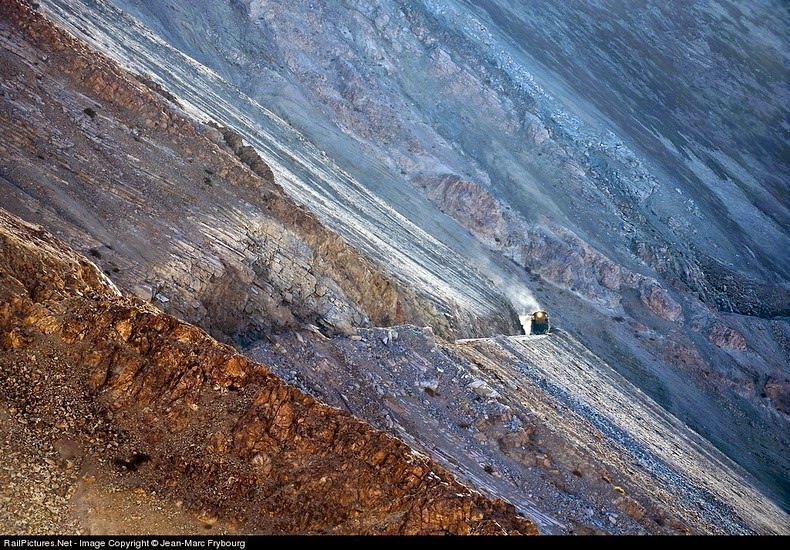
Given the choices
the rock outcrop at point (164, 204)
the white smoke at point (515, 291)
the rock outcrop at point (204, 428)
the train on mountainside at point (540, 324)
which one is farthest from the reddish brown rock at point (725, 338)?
the rock outcrop at point (204, 428)

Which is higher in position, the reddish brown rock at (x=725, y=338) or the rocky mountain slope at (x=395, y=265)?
the reddish brown rock at (x=725, y=338)

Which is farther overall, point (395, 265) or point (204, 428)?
point (395, 265)

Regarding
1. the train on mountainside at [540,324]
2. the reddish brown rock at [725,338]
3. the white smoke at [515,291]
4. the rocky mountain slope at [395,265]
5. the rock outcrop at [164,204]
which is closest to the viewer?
the rocky mountain slope at [395,265]

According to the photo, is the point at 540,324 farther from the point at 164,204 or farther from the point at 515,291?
the point at 164,204

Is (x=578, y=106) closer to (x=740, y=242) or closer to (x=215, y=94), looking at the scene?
(x=740, y=242)

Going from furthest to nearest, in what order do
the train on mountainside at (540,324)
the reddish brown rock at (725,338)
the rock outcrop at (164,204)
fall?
the reddish brown rock at (725,338), the train on mountainside at (540,324), the rock outcrop at (164,204)

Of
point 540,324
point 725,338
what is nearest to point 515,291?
point 540,324

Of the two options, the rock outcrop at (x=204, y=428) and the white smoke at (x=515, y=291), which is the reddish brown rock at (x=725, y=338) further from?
the rock outcrop at (x=204, y=428)

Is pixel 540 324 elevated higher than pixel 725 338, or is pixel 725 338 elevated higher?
pixel 725 338
